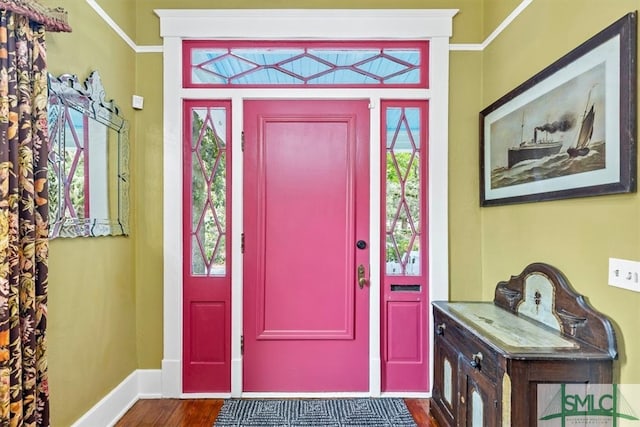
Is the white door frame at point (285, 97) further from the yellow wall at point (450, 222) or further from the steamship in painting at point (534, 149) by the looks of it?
the steamship in painting at point (534, 149)

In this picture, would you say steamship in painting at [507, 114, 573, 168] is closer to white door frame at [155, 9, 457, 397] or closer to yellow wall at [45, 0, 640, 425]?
yellow wall at [45, 0, 640, 425]

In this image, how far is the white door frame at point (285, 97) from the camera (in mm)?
2758

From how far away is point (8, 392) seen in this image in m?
1.46

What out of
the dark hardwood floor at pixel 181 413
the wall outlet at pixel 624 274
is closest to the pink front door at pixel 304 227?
the dark hardwood floor at pixel 181 413

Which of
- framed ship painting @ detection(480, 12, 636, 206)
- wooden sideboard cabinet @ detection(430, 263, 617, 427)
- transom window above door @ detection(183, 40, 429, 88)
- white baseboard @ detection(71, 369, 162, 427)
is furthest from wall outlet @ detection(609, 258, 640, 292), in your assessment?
white baseboard @ detection(71, 369, 162, 427)

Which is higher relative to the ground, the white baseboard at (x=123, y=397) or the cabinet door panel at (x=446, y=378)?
the cabinet door panel at (x=446, y=378)

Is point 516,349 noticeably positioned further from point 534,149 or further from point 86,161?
point 86,161

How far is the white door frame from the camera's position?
276 cm

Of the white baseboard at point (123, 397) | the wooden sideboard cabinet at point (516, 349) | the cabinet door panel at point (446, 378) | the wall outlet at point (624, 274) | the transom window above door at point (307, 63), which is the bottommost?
the white baseboard at point (123, 397)

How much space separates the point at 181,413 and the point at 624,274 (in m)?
2.59

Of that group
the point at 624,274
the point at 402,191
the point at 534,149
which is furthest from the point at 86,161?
the point at 624,274

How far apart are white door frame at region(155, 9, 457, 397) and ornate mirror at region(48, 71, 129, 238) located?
0.31 metres

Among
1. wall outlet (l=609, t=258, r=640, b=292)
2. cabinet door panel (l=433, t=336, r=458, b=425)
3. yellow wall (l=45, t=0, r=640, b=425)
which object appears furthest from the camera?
cabinet door panel (l=433, t=336, r=458, b=425)

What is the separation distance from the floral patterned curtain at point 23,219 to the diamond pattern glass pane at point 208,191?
121 cm
